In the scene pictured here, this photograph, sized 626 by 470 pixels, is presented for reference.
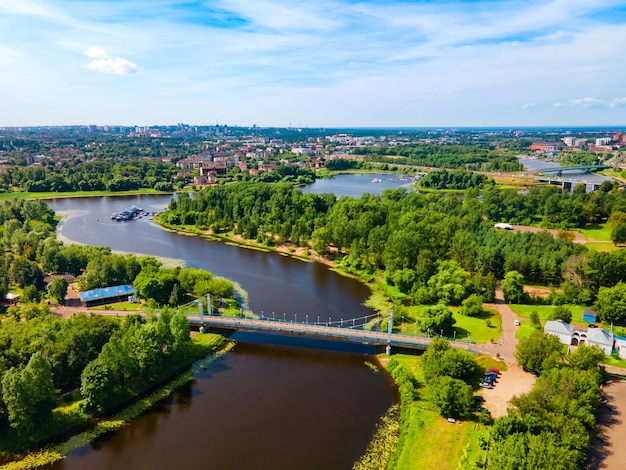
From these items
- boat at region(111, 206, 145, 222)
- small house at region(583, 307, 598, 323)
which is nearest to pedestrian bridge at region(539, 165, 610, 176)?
small house at region(583, 307, 598, 323)

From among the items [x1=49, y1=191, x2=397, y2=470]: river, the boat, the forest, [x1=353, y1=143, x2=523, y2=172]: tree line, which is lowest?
[x1=49, y1=191, x2=397, y2=470]: river

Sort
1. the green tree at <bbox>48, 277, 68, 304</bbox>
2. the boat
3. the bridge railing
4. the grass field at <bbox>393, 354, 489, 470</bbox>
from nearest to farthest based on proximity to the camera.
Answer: the grass field at <bbox>393, 354, 489, 470</bbox>
the bridge railing
the green tree at <bbox>48, 277, 68, 304</bbox>
the boat

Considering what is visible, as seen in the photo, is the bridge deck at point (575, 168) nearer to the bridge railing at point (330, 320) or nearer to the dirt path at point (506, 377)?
the dirt path at point (506, 377)

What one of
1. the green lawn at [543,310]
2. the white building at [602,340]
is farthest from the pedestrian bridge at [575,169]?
the white building at [602,340]

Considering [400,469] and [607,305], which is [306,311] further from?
[607,305]

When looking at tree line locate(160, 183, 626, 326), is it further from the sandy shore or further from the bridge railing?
the sandy shore

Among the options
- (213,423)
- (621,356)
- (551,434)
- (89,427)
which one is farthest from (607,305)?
(89,427)
